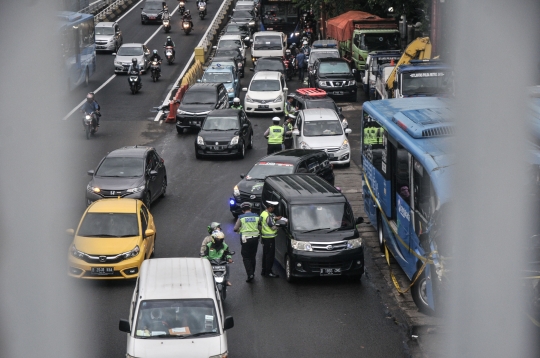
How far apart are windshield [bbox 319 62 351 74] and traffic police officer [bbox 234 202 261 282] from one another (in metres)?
23.2

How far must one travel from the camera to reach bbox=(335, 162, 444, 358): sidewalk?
12.0m

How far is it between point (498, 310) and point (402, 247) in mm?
11985

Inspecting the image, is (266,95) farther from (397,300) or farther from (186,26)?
(186,26)

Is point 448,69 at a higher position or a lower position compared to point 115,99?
higher

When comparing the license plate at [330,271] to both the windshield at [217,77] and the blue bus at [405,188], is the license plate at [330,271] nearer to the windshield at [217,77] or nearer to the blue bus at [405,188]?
the blue bus at [405,188]

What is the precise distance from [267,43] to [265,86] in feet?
45.2

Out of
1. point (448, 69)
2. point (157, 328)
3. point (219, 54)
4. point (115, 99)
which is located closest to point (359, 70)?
point (219, 54)

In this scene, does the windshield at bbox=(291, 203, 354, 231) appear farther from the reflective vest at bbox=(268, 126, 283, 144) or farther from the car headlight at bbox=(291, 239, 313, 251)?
the reflective vest at bbox=(268, 126, 283, 144)

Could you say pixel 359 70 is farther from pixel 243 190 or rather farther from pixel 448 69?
pixel 448 69

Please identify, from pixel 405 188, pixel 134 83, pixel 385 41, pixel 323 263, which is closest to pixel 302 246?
pixel 323 263

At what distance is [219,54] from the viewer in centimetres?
4541

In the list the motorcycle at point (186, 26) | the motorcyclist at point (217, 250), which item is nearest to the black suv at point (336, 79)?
the motorcycle at point (186, 26)

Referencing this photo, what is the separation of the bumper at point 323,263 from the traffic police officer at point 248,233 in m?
0.71

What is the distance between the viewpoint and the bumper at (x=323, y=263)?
14977 mm
